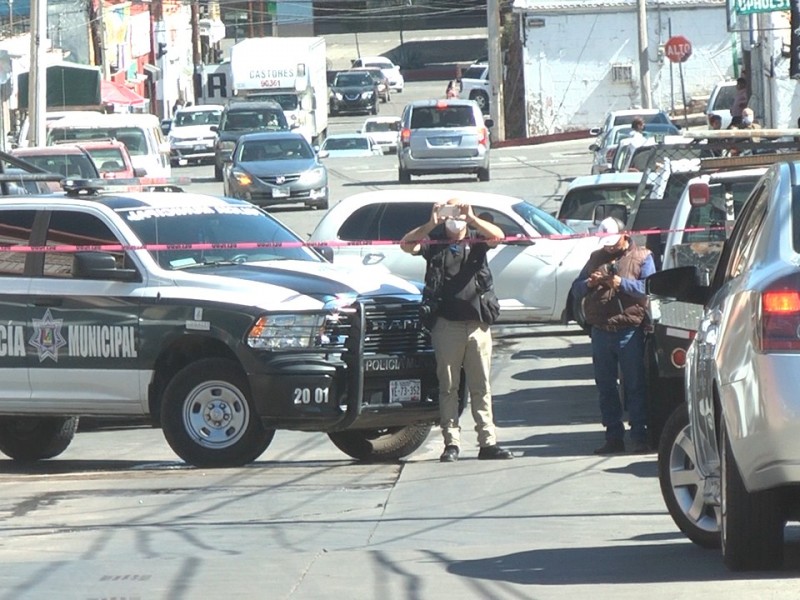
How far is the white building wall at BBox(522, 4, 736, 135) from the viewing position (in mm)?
53312

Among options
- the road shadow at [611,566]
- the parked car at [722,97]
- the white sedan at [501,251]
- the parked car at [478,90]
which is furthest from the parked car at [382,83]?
the road shadow at [611,566]

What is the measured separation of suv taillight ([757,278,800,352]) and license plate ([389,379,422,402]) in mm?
5796

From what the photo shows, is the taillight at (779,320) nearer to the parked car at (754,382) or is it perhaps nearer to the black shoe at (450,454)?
the parked car at (754,382)

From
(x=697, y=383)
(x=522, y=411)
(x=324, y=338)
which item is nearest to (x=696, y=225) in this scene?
(x=522, y=411)

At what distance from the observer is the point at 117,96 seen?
5222 centimetres

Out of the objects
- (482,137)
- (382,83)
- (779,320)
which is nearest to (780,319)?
(779,320)

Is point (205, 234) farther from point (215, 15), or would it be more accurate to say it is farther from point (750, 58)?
point (215, 15)

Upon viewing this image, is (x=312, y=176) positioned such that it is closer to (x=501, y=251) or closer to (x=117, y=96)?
(x=501, y=251)

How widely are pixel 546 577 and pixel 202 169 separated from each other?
42981 millimetres

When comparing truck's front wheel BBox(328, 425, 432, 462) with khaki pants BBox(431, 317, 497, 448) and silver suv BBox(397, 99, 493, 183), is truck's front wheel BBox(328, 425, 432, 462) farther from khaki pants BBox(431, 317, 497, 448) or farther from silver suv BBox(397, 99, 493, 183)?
silver suv BBox(397, 99, 493, 183)

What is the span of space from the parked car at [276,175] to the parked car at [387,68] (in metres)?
44.6

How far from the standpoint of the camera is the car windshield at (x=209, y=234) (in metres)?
12.4

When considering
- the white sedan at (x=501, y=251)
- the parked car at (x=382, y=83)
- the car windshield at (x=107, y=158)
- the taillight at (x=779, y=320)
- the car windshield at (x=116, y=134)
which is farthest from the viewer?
the parked car at (x=382, y=83)

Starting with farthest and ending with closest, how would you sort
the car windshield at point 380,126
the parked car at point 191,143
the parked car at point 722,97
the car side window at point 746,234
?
the car windshield at point 380,126 < the parked car at point 191,143 < the parked car at point 722,97 < the car side window at point 746,234
